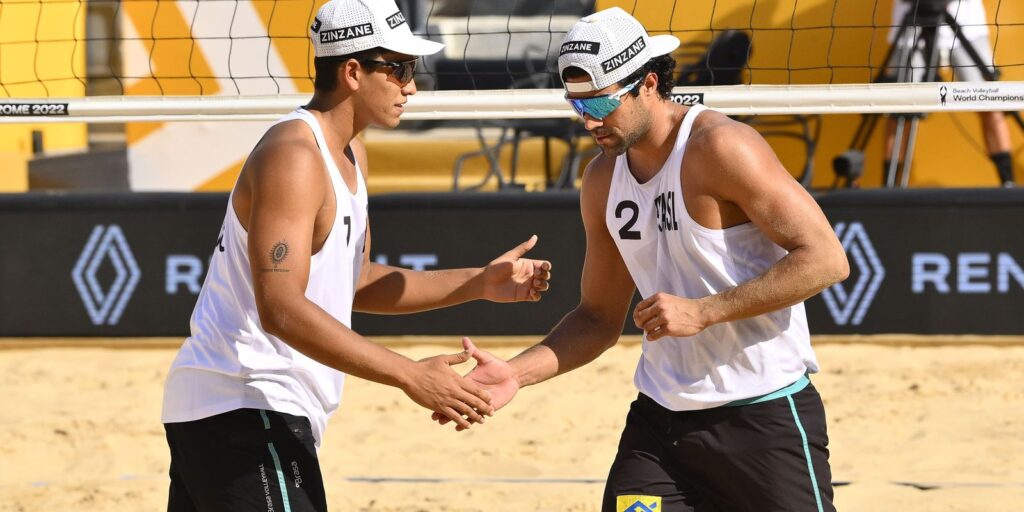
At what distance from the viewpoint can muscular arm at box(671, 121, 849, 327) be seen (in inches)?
114

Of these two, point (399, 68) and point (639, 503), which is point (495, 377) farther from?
point (399, 68)

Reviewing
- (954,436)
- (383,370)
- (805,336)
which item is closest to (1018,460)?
(954,436)

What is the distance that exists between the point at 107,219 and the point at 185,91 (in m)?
1.40

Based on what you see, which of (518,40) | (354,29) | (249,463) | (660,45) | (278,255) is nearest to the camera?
(278,255)

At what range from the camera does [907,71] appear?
6.47 meters

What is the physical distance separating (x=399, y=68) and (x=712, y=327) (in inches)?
38.0

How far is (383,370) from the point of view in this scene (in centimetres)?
285

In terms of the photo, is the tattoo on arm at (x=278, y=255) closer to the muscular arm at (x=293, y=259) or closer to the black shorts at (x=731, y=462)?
the muscular arm at (x=293, y=259)

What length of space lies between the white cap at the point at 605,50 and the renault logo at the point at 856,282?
360cm

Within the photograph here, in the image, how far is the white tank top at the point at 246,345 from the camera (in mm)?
2943

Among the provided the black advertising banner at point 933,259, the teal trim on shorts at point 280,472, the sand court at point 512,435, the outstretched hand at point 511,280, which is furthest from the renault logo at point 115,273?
the teal trim on shorts at point 280,472

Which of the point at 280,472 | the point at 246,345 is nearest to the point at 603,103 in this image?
the point at 246,345

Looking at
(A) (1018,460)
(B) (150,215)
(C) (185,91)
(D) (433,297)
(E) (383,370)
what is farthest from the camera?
(C) (185,91)

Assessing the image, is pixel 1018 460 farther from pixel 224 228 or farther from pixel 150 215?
pixel 150 215
